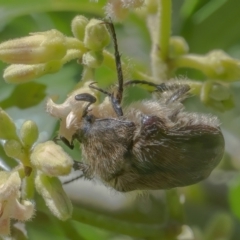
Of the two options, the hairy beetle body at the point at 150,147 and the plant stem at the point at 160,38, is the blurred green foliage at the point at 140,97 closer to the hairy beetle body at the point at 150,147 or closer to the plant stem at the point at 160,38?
the plant stem at the point at 160,38

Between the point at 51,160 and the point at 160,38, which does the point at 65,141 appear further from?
the point at 160,38

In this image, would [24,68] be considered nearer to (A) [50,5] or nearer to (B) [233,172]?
(A) [50,5]

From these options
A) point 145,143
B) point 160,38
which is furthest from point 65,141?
point 160,38

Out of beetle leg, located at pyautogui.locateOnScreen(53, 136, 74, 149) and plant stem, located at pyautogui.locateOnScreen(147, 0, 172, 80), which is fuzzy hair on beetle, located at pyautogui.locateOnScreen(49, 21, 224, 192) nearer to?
beetle leg, located at pyautogui.locateOnScreen(53, 136, 74, 149)

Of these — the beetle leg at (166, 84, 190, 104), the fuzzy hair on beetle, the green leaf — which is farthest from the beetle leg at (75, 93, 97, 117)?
the green leaf

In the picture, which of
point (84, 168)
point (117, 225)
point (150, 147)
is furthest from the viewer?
point (117, 225)

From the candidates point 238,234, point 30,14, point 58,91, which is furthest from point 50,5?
point 238,234

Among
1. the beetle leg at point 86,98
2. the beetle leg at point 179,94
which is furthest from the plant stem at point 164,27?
the beetle leg at point 86,98
